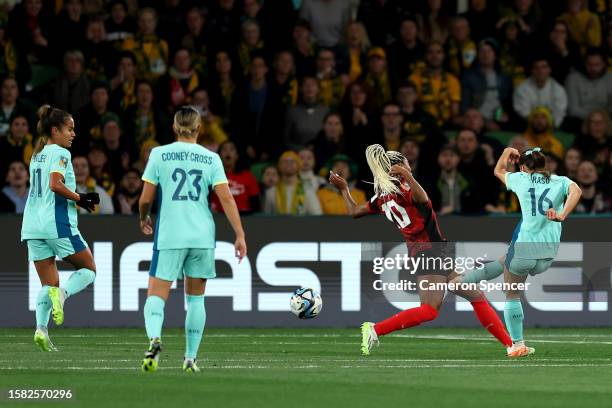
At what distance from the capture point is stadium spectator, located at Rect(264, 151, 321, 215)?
19578 millimetres

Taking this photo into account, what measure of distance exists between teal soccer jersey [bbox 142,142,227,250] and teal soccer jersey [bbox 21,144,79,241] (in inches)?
113

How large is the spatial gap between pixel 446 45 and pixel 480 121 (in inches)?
79.7

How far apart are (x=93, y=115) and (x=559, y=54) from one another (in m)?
7.05

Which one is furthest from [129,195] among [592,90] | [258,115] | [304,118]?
[592,90]

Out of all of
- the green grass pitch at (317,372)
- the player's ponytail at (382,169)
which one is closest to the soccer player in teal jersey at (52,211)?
the green grass pitch at (317,372)

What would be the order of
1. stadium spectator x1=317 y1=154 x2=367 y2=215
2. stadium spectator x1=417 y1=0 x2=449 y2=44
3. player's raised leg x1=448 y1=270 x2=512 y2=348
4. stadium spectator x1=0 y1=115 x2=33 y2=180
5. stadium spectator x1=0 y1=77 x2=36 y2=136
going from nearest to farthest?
player's raised leg x1=448 y1=270 x2=512 y2=348 → stadium spectator x1=0 y1=115 x2=33 y2=180 → stadium spectator x1=317 y1=154 x2=367 y2=215 → stadium spectator x1=0 y1=77 x2=36 y2=136 → stadium spectator x1=417 y1=0 x2=449 y2=44

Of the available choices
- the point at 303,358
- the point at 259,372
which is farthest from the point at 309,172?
the point at 259,372

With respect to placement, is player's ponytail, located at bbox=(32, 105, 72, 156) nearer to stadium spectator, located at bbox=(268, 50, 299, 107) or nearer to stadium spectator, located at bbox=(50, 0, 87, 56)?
stadium spectator, located at bbox=(50, 0, 87, 56)

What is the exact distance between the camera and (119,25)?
861 inches

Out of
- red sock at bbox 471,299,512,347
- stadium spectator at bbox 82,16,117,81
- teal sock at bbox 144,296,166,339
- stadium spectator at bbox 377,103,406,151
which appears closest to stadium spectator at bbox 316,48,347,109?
stadium spectator at bbox 377,103,406,151

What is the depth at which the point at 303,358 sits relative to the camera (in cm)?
1357

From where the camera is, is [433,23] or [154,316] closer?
[154,316]

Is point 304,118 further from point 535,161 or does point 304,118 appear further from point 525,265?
point 525,265

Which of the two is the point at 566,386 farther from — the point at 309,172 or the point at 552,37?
the point at 552,37
